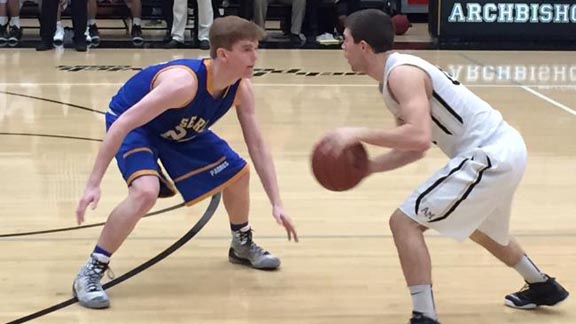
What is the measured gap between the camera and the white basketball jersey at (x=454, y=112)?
10.0 feet

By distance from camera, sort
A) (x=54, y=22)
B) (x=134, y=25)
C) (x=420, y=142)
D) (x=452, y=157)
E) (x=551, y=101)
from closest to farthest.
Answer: (x=420, y=142)
(x=452, y=157)
(x=551, y=101)
(x=54, y=22)
(x=134, y=25)

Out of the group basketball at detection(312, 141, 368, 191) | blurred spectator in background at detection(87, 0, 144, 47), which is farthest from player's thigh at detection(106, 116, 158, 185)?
blurred spectator in background at detection(87, 0, 144, 47)

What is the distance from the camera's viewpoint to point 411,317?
10.5ft

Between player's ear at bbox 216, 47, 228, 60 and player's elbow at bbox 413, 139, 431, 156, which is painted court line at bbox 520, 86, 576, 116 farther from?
player's elbow at bbox 413, 139, 431, 156

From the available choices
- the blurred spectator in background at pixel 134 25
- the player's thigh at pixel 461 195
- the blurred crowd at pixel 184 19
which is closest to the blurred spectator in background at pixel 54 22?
the blurred crowd at pixel 184 19

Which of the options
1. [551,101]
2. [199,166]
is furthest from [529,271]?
[551,101]

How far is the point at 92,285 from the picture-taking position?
11.2ft

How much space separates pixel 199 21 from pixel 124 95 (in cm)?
789

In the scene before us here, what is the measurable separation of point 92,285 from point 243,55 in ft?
3.32

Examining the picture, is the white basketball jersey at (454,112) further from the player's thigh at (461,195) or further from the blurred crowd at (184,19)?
the blurred crowd at (184,19)

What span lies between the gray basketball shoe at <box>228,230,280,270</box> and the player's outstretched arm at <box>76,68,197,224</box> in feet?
2.43

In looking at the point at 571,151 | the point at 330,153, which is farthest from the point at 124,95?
the point at 571,151

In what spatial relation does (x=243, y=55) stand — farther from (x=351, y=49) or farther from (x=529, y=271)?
(x=529, y=271)

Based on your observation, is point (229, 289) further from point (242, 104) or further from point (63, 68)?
point (63, 68)
